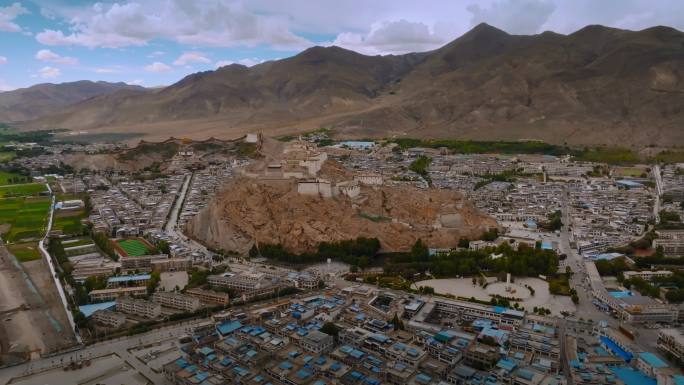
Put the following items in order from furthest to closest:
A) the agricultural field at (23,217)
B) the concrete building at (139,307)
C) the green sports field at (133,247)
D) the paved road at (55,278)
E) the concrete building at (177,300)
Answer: the agricultural field at (23,217)
the green sports field at (133,247)
the concrete building at (177,300)
the concrete building at (139,307)
the paved road at (55,278)

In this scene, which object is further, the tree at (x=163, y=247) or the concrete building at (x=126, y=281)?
the tree at (x=163, y=247)

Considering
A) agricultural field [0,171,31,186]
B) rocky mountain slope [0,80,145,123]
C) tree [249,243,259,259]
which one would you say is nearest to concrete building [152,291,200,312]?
tree [249,243,259,259]

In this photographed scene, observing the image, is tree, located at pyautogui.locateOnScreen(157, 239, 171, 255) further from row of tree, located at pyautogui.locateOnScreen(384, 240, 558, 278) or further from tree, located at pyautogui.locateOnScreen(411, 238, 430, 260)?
tree, located at pyautogui.locateOnScreen(411, 238, 430, 260)

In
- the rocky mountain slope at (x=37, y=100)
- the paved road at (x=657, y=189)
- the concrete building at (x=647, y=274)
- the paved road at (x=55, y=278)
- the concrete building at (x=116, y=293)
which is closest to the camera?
the paved road at (x=55, y=278)

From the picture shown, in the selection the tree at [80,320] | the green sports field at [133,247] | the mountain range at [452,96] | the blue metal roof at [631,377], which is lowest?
the blue metal roof at [631,377]

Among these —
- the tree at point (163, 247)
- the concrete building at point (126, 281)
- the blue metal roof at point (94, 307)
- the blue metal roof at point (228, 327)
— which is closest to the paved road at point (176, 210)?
the tree at point (163, 247)

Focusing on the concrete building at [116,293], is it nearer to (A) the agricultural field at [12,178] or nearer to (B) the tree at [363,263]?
(B) the tree at [363,263]

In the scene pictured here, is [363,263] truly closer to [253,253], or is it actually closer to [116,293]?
[253,253]
